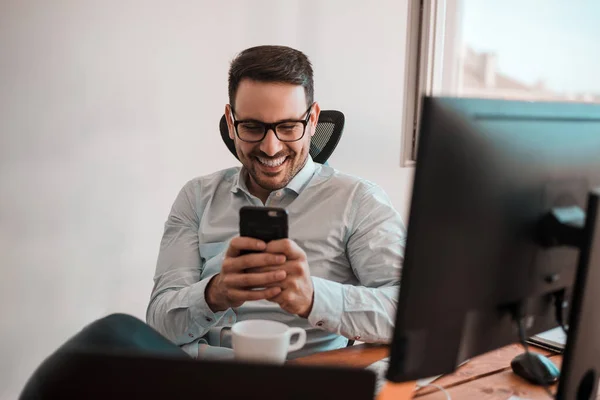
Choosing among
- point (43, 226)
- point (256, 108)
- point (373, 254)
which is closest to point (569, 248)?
point (373, 254)

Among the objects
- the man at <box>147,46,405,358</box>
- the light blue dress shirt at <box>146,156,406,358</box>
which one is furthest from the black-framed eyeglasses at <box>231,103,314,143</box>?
the light blue dress shirt at <box>146,156,406,358</box>

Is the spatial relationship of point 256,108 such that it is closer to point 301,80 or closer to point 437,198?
point 301,80

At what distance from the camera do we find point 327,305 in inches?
48.4

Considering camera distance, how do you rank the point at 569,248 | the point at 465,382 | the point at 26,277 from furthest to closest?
the point at 26,277
the point at 465,382
the point at 569,248

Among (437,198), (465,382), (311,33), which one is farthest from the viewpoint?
(311,33)

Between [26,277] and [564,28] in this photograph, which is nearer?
[26,277]

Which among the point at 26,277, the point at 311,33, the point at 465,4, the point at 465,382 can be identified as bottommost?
the point at 26,277

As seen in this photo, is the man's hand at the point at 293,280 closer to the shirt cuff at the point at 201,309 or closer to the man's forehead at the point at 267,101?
the shirt cuff at the point at 201,309

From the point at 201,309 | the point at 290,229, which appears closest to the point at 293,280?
the point at 201,309

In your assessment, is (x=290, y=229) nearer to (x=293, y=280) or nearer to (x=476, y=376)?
(x=293, y=280)

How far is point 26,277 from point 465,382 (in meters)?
1.55

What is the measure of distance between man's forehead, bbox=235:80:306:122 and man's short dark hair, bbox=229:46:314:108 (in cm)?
2

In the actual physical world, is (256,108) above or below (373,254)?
above

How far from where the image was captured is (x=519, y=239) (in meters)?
0.76
